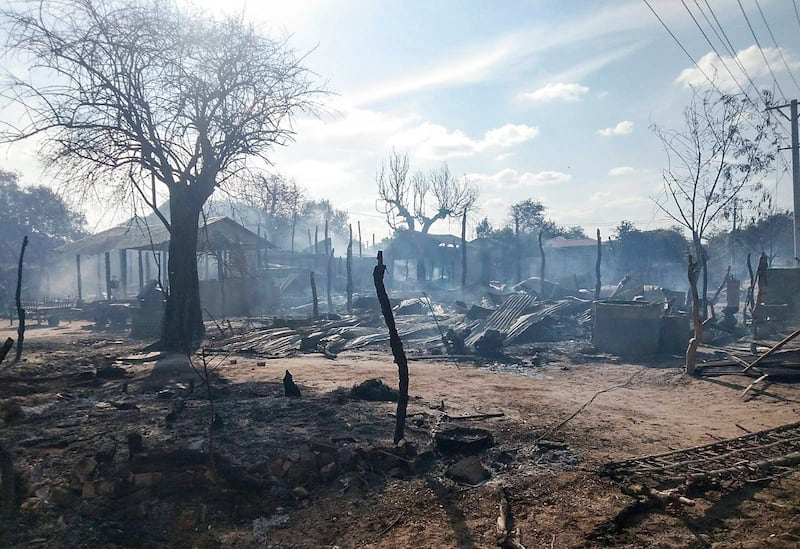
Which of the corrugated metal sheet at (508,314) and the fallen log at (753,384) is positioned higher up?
the corrugated metal sheet at (508,314)

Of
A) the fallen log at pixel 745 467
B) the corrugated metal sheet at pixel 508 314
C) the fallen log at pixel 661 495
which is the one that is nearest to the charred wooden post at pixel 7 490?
the fallen log at pixel 661 495

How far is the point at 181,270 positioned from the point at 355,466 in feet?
37.4

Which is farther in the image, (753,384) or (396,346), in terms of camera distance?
(753,384)

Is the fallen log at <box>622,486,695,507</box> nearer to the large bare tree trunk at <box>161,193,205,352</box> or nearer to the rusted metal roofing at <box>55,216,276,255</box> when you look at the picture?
the large bare tree trunk at <box>161,193,205,352</box>

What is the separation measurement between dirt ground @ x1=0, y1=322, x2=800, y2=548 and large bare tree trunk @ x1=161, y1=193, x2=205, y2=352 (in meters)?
4.77

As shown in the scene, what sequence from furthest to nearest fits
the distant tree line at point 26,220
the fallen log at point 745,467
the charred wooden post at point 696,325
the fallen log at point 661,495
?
the distant tree line at point 26,220, the charred wooden post at point 696,325, the fallen log at point 745,467, the fallen log at point 661,495

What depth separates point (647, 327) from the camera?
44.7 ft

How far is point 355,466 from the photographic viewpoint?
18.4 feet

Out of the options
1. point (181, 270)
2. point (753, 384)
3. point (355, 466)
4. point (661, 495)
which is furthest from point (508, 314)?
point (661, 495)

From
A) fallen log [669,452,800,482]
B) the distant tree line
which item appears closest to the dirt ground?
fallen log [669,452,800,482]

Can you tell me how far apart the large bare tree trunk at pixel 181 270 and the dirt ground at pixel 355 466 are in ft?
15.7

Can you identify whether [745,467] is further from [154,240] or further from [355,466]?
[154,240]

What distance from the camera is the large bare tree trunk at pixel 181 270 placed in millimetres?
15070

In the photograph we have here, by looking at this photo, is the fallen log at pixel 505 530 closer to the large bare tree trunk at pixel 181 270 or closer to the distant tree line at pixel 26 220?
the large bare tree trunk at pixel 181 270
